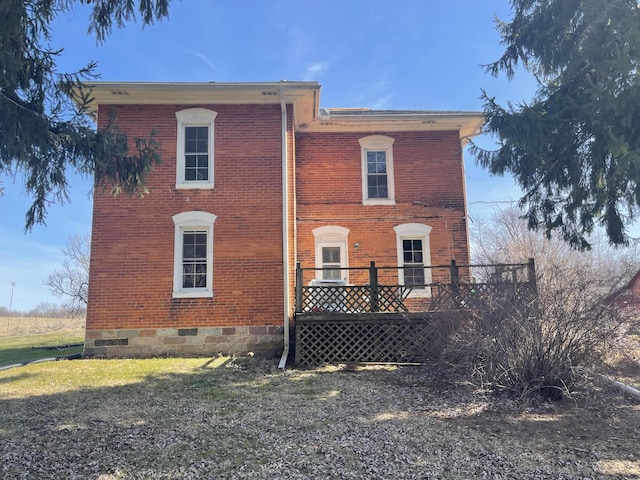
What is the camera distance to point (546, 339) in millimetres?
5680

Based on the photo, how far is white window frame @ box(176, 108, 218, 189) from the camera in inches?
412

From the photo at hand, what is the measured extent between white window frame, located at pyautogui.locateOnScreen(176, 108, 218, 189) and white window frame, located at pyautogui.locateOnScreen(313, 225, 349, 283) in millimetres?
3487

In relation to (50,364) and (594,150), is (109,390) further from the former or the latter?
(594,150)

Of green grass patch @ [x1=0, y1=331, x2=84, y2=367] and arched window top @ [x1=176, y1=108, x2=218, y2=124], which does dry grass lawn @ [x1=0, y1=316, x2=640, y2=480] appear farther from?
arched window top @ [x1=176, y1=108, x2=218, y2=124]

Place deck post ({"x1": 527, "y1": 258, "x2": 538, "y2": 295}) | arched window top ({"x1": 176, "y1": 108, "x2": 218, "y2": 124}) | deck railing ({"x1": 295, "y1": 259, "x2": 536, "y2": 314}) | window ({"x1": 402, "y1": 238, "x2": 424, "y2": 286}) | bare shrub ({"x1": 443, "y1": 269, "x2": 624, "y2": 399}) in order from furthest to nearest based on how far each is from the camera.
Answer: window ({"x1": 402, "y1": 238, "x2": 424, "y2": 286}) → arched window top ({"x1": 176, "y1": 108, "x2": 218, "y2": 124}) → deck railing ({"x1": 295, "y1": 259, "x2": 536, "y2": 314}) → deck post ({"x1": 527, "y1": 258, "x2": 538, "y2": 295}) → bare shrub ({"x1": 443, "y1": 269, "x2": 624, "y2": 399})

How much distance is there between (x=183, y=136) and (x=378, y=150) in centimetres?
549

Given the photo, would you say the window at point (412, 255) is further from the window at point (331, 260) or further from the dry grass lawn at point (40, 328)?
the dry grass lawn at point (40, 328)

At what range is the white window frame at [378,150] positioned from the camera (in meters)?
12.5

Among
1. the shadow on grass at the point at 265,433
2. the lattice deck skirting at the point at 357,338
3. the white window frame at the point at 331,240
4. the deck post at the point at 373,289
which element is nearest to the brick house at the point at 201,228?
the lattice deck skirting at the point at 357,338

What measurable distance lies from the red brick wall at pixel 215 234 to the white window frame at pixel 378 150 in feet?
10.2

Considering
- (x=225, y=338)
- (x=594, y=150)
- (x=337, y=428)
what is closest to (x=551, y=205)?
(x=594, y=150)

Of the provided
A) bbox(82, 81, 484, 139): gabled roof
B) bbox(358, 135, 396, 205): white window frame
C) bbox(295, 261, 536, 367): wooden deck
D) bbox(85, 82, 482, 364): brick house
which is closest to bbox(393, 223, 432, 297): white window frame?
bbox(358, 135, 396, 205): white window frame

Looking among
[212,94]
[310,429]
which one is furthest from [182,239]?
[310,429]

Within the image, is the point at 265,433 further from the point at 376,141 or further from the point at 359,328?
the point at 376,141
